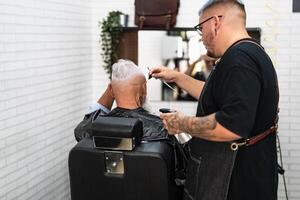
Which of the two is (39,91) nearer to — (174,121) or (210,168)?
(174,121)

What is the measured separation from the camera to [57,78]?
3098 millimetres

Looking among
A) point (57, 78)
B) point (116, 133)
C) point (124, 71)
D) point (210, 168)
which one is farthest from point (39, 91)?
point (210, 168)

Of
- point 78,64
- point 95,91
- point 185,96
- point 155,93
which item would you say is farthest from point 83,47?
Answer: point 185,96

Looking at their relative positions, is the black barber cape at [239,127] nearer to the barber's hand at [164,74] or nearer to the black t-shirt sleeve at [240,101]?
the black t-shirt sleeve at [240,101]

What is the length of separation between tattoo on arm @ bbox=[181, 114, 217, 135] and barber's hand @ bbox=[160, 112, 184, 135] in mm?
29

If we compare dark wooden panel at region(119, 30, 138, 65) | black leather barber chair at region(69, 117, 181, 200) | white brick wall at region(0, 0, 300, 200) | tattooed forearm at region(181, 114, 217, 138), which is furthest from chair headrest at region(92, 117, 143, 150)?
dark wooden panel at region(119, 30, 138, 65)

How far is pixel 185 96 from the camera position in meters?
3.76

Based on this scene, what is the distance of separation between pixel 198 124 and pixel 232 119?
0.15 metres

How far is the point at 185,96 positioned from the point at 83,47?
95cm

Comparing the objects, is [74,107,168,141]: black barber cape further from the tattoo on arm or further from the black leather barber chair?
the tattoo on arm

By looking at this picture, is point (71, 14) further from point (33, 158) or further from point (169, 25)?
point (33, 158)

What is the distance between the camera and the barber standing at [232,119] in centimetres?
165

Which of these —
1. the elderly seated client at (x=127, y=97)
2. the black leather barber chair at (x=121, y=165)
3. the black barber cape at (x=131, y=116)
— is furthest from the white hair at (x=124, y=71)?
the black leather barber chair at (x=121, y=165)

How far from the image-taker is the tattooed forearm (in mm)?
1675
